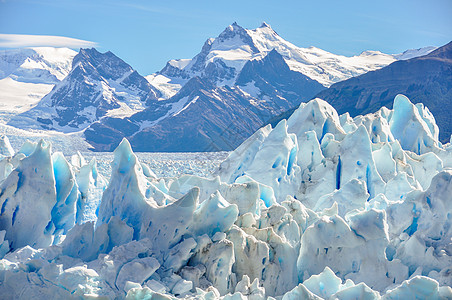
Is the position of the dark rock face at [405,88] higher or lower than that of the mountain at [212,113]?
higher

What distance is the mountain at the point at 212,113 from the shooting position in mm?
129250

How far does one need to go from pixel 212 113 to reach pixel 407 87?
65014 millimetres

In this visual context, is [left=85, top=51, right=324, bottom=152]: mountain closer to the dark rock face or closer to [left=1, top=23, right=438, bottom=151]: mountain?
[left=1, top=23, right=438, bottom=151]: mountain

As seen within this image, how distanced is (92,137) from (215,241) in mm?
143671

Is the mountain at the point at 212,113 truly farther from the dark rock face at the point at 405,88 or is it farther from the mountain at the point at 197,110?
the dark rock face at the point at 405,88

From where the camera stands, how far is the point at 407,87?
79.4 metres

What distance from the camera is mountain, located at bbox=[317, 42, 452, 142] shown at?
7119 centimetres

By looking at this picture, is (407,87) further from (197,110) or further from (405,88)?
(197,110)

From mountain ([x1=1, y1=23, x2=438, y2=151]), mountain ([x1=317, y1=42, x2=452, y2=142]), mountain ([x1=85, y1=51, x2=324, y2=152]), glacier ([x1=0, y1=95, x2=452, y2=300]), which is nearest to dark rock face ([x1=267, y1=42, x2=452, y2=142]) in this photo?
mountain ([x1=317, y1=42, x2=452, y2=142])

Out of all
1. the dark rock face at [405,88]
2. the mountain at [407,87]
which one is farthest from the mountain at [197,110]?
the mountain at [407,87]

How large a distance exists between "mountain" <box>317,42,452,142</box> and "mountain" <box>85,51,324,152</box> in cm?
2508

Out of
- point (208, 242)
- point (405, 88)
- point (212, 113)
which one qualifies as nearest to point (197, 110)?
point (212, 113)

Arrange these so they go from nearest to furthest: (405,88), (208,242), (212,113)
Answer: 1. (208,242)
2. (405,88)
3. (212,113)

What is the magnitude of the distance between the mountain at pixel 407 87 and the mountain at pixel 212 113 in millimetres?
25076
